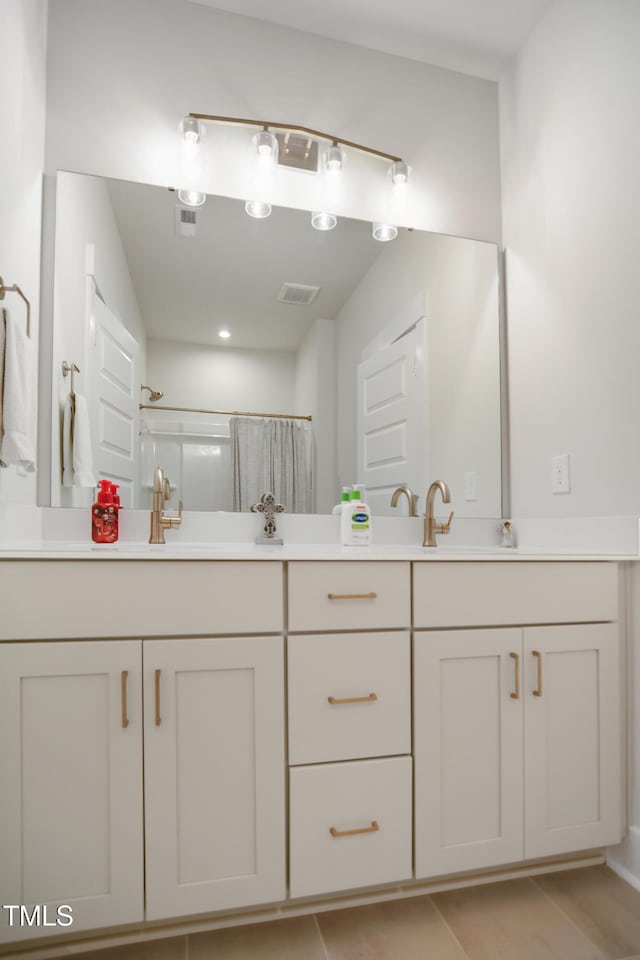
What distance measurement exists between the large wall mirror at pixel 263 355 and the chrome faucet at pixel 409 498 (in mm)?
19

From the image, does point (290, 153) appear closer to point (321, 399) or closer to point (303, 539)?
point (321, 399)

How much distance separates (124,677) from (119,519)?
25.0 inches

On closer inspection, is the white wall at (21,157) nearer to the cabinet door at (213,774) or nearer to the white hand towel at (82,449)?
the white hand towel at (82,449)

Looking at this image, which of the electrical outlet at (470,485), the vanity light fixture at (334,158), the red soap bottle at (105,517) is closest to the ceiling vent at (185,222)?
the vanity light fixture at (334,158)

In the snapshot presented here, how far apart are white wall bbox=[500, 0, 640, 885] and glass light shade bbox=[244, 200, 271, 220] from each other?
928 millimetres

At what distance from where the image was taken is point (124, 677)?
45.4 inches

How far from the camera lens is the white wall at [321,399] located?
6.15 feet

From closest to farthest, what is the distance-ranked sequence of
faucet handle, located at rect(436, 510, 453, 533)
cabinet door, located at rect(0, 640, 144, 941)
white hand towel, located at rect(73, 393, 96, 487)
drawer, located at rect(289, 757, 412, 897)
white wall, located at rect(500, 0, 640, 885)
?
cabinet door, located at rect(0, 640, 144, 941), drawer, located at rect(289, 757, 412, 897), white wall, located at rect(500, 0, 640, 885), white hand towel, located at rect(73, 393, 96, 487), faucet handle, located at rect(436, 510, 453, 533)

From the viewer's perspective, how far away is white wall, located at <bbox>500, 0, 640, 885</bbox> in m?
1.51

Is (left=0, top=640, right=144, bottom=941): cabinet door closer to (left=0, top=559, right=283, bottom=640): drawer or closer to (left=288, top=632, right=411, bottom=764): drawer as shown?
(left=0, top=559, right=283, bottom=640): drawer

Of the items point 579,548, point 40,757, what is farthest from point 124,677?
point 579,548

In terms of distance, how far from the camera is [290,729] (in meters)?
1.23

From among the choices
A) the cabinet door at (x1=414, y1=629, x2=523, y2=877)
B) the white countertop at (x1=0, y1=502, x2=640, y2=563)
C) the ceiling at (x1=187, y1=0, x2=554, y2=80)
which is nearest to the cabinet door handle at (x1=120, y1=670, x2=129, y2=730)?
the white countertop at (x1=0, y1=502, x2=640, y2=563)

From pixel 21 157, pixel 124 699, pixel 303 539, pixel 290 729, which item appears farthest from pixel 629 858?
Answer: pixel 21 157
